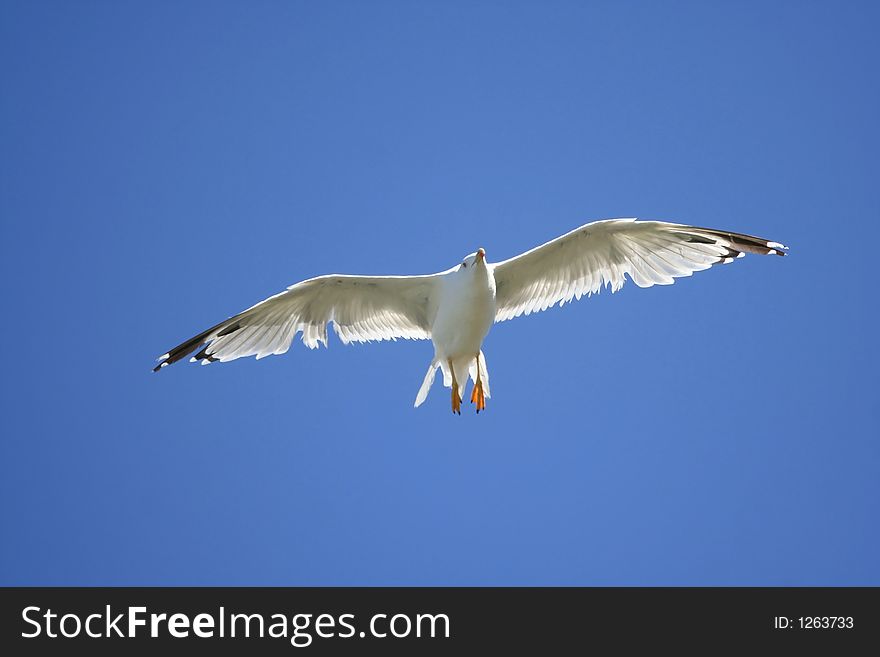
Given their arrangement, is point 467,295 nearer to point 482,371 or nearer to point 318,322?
point 482,371

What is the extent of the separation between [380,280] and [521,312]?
4.85 feet

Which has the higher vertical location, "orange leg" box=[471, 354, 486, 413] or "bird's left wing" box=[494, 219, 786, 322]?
"bird's left wing" box=[494, 219, 786, 322]

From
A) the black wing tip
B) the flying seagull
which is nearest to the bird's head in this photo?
the flying seagull

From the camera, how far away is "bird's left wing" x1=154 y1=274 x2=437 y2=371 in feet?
32.4

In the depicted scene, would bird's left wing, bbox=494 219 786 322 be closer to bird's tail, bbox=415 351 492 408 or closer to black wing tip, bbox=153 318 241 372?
bird's tail, bbox=415 351 492 408

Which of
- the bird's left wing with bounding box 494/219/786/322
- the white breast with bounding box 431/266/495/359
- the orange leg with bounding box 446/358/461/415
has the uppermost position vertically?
the bird's left wing with bounding box 494/219/786/322

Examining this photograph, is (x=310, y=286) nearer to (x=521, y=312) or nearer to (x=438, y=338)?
(x=438, y=338)

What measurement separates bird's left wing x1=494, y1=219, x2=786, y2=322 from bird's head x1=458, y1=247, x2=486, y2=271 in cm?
44

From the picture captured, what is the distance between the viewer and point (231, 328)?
10.0 m

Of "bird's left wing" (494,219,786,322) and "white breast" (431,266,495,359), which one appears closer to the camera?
"white breast" (431,266,495,359)

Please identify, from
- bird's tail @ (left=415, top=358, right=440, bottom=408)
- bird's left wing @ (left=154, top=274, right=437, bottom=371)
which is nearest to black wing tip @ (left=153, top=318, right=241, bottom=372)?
bird's left wing @ (left=154, top=274, right=437, bottom=371)

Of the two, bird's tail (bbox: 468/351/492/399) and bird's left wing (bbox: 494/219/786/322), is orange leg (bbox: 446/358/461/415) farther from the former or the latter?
bird's left wing (bbox: 494/219/786/322)

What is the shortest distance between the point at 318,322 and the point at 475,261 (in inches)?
76.3
